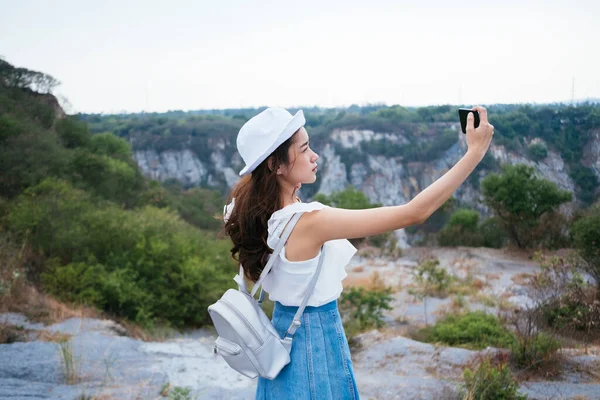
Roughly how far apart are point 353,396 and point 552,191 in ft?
A: 47.4

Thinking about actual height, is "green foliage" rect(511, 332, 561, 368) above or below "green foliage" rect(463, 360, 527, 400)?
below

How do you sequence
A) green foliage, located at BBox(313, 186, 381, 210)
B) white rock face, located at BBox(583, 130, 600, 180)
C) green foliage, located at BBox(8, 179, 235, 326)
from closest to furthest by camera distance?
1. white rock face, located at BBox(583, 130, 600, 180)
2. green foliage, located at BBox(8, 179, 235, 326)
3. green foliage, located at BBox(313, 186, 381, 210)

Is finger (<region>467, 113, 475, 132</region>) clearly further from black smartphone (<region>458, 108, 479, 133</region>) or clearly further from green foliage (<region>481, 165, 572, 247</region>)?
green foliage (<region>481, 165, 572, 247</region>)

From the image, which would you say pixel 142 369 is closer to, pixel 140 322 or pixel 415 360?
pixel 415 360

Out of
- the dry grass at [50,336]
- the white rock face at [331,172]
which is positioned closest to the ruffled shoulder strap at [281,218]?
the dry grass at [50,336]

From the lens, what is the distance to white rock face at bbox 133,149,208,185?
183 ft

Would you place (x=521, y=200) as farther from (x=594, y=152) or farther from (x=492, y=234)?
(x=594, y=152)

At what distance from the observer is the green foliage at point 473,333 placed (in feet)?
21.6

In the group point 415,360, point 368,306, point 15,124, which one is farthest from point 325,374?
point 15,124

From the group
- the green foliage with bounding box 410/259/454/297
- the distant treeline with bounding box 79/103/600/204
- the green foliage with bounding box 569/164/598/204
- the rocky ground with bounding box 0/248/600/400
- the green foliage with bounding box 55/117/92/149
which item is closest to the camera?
the rocky ground with bounding box 0/248/600/400

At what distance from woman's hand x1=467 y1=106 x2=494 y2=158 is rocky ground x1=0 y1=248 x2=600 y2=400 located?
226 centimetres

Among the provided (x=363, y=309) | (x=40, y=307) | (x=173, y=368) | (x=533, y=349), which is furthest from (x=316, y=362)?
(x=363, y=309)

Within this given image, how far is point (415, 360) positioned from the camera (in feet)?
19.8

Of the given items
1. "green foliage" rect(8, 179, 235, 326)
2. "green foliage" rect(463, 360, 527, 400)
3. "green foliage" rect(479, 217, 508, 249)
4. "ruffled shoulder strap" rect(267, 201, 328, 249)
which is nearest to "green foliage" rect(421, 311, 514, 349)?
"green foliage" rect(463, 360, 527, 400)
